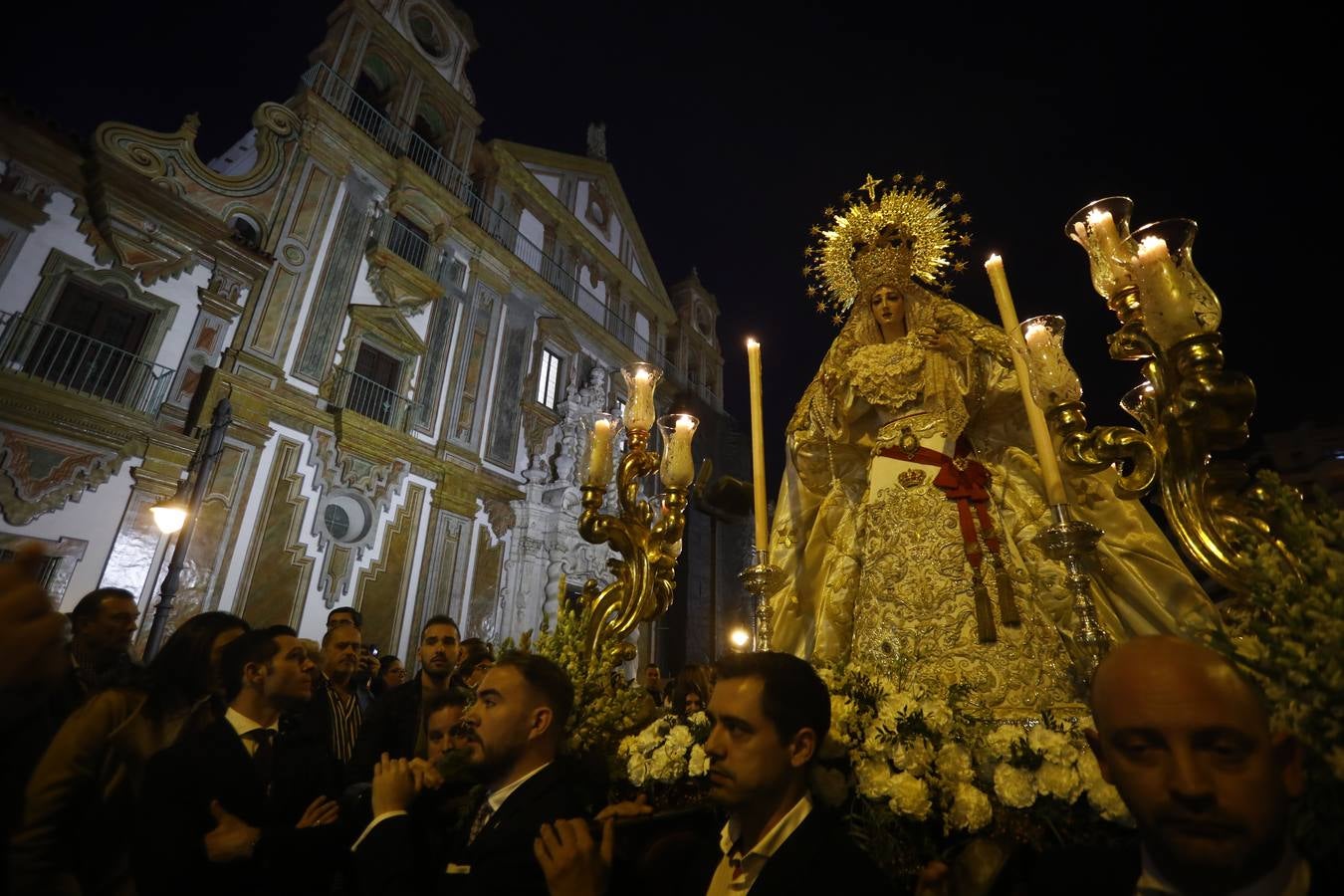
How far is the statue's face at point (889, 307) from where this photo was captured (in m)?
3.35

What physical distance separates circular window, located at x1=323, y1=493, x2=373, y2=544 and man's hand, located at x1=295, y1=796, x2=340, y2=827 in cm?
857

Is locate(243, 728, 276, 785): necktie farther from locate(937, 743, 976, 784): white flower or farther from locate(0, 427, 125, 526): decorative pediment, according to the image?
locate(0, 427, 125, 526): decorative pediment

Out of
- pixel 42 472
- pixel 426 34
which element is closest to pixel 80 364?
pixel 42 472

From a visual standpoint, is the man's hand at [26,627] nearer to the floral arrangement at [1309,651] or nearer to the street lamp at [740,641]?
the street lamp at [740,641]

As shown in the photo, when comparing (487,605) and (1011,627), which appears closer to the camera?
(1011,627)

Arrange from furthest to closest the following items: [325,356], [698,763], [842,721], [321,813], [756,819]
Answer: [325,356] < [321,813] < [698,763] < [842,721] < [756,819]

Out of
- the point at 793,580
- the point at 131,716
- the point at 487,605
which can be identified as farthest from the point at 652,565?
the point at 487,605

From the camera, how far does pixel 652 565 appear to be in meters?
3.34

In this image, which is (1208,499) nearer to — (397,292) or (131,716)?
(131,716)

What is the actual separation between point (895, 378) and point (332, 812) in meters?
3.01

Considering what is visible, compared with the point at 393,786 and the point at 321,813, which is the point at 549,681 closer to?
the point at 393,786

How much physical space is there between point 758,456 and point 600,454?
3.13 ft

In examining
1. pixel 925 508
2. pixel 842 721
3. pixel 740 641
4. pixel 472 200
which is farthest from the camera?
pixel 472 200

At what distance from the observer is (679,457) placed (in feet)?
11.3
